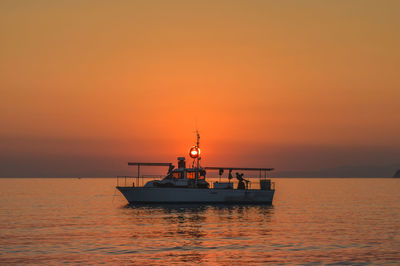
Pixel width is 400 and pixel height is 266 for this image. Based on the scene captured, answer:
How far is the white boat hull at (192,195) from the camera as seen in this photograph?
6253 centimetres

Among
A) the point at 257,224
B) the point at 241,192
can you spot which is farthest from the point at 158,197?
the point at 257,224

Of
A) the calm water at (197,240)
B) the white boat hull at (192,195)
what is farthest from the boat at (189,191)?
the calm water at (197,240)

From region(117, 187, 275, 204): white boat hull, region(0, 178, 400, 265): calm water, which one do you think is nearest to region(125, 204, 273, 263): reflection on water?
region(0, 178, 400, 265): calm water

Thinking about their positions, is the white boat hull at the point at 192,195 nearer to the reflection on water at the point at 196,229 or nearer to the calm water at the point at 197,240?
the reflection on water at the point at 196,229

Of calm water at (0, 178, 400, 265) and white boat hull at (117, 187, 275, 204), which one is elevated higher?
white boat hull at (117, 187, 275, 204)

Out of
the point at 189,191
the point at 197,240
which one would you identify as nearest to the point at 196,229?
A: the point at 197,240

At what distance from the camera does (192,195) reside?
2463 inches

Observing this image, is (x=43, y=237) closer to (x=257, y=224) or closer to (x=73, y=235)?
(x=73, y=235)

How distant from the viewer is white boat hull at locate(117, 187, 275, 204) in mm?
62531

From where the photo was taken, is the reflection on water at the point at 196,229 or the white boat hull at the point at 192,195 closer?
the reflection on water at the point at 196,229

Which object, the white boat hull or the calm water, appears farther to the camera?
the white boat hull

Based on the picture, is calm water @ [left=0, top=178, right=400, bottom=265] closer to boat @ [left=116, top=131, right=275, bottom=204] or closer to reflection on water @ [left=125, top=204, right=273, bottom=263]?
reflection on water @ [left=125, top=204, right=273, bottom=263]

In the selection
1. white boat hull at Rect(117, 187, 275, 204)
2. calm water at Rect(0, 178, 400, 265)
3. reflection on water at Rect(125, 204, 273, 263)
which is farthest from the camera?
white boat hull at Rect(117, 187, 275, 204)

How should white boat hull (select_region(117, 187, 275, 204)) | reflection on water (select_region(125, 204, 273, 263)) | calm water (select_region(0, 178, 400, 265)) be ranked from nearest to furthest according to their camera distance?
calm water (select_region(0, 178, 400, 265)) → reflection on water (select_region(125, 204, 273, 263)) → white boat hull (select_region(117, 187, 275, 204))
